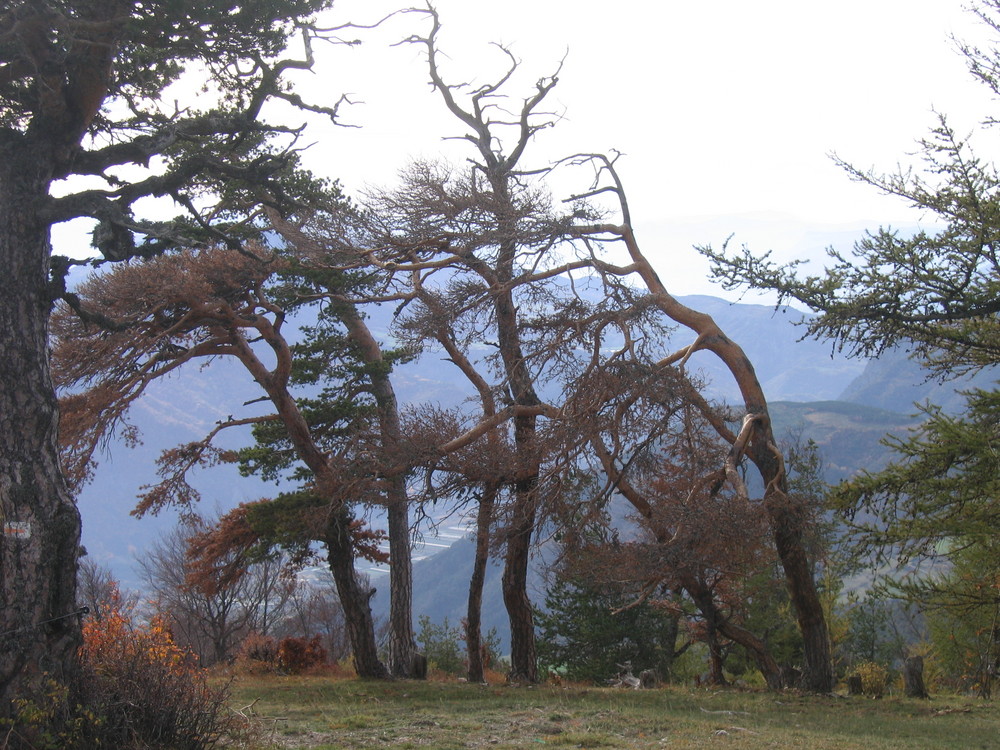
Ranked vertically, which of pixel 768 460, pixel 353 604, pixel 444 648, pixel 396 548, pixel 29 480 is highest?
pixel 768 460

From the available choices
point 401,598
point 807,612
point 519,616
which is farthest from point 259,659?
point 807,612

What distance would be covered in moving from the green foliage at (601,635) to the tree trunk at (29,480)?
→ 59.1ft

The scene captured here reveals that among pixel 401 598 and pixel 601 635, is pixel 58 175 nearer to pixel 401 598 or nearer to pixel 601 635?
pixel 401 598

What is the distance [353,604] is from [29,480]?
1030 centimetres

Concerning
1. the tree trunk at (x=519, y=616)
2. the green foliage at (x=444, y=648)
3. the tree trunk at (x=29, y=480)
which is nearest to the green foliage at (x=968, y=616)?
the tree trunk at (x=519, y=616)

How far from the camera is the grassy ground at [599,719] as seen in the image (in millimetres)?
7859

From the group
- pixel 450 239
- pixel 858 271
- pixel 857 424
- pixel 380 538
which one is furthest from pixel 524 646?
pixel 857 424

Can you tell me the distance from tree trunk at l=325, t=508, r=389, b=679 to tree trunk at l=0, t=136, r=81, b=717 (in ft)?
30.2

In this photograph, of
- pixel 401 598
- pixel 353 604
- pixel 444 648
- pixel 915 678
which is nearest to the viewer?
pixel 915 678

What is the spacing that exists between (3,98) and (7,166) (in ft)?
4.99

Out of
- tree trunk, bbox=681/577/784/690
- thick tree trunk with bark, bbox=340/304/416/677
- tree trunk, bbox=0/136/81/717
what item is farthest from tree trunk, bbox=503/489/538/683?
tree trunk, bbox=0/136/81/717

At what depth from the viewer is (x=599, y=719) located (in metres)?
9.17

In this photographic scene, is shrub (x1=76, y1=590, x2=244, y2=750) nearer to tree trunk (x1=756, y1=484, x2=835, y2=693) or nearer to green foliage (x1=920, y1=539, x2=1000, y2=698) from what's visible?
green foliage (x1=920, y1=539, x2=1000, y2=698)

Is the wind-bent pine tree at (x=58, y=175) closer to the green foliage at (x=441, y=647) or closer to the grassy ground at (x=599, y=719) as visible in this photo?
the grassy ground at (x=599, y=719)
